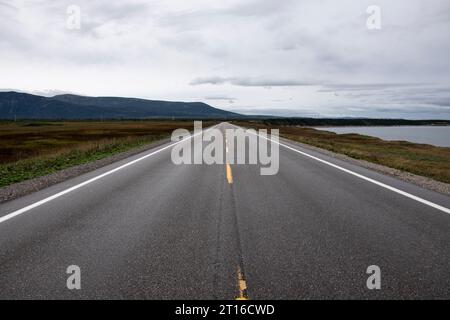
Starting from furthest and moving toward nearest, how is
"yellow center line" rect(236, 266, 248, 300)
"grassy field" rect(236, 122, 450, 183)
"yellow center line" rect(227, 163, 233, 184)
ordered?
"grassy field" rect(236, 122, 450, 183) < "yellow center line" rect(227, 163, 233, 184) < "yellow center line" rect(236, 266, 248, 300)

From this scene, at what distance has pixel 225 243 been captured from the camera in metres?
5.09

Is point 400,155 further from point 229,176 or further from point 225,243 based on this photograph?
point 225,243

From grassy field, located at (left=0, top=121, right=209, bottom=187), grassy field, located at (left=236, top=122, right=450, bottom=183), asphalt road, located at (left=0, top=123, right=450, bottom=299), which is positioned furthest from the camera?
grassy field, located at (left=236, top=122, right=450, bottom=183)

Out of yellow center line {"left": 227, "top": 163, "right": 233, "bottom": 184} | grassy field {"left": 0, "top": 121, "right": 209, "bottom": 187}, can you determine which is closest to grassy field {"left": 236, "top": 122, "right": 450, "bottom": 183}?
yellow center line {"left": 227, "top": 163, "right": 233, "bottom": 184}

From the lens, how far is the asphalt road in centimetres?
378

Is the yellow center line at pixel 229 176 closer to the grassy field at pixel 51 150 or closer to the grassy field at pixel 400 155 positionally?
the grassy field at pixel 51 150

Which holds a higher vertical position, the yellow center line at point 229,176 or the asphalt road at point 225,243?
the yellow center line at point 229,176

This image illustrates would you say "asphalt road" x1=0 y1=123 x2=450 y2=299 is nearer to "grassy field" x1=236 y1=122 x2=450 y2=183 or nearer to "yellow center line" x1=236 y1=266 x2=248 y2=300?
"yellow center line" x1=236 y1=266 x2=248 y2=300

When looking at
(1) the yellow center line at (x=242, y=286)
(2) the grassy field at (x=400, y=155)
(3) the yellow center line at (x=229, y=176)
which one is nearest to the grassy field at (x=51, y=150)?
(3) the yellow center line at (x=229, y=176)

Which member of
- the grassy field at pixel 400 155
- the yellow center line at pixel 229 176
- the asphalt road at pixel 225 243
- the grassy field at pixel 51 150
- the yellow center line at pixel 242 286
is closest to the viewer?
the yellow center line at pixel 242 286

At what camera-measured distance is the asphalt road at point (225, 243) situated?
378 cm

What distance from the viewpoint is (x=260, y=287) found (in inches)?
148

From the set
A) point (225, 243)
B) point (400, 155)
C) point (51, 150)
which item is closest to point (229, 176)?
point (225, 243)
